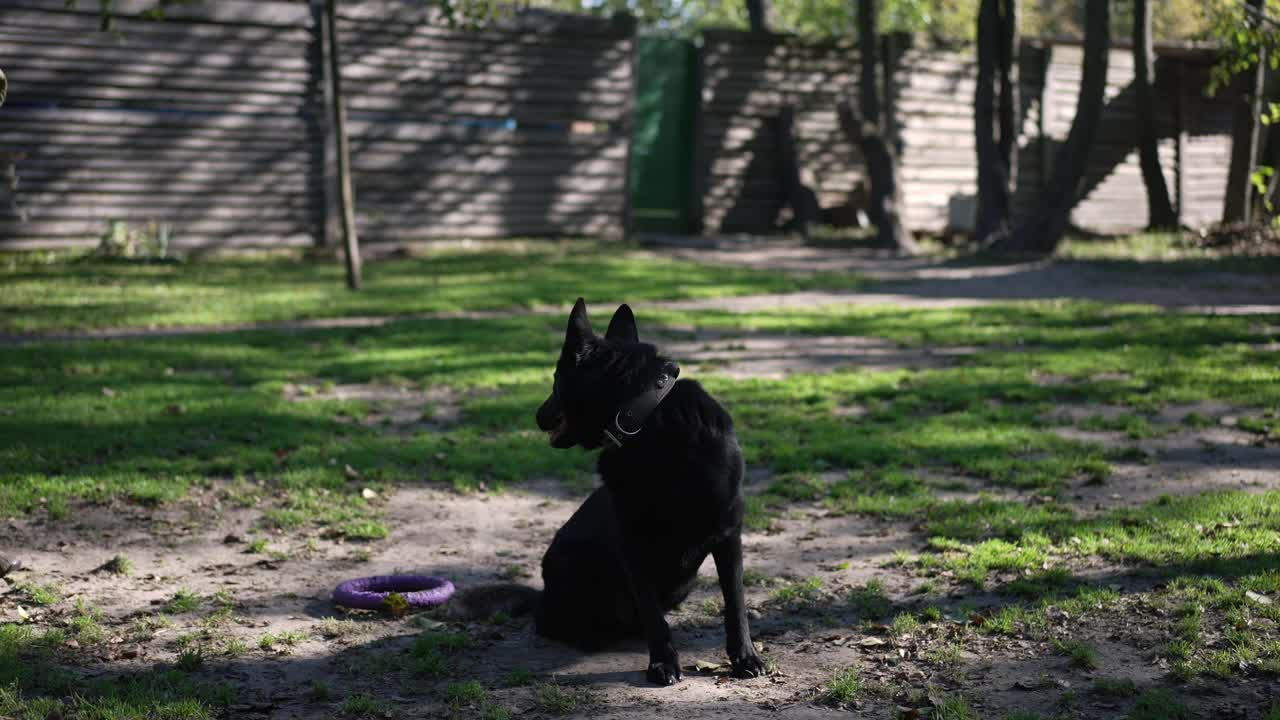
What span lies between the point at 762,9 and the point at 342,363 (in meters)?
22.4

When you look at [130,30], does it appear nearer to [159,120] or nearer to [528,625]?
[159,120]

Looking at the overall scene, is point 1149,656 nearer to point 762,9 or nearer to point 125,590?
point 125,590

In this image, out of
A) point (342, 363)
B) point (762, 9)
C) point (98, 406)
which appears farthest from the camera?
point (762, 9)

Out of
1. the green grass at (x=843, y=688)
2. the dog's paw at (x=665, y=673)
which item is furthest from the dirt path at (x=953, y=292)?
the green grass at (x=843, y=688)

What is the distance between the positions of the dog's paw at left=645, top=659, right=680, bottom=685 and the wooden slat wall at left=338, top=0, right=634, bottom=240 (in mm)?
15043

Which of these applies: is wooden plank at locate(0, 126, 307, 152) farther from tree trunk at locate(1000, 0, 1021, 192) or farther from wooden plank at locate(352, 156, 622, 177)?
tree trunk at locate(1000, 0, 1021, 192)

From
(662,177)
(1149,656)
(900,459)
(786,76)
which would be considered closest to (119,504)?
(900,459)

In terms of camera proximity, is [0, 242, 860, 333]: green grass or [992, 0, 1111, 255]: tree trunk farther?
[992, 0, 1111, 255]: tree trunk

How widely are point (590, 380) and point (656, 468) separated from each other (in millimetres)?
414

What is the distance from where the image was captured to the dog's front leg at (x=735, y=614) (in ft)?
14.0

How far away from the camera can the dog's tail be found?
4.98 metres

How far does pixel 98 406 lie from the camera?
830 cm

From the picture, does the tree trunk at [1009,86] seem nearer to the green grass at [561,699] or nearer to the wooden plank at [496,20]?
the wooden plank at [496,20]

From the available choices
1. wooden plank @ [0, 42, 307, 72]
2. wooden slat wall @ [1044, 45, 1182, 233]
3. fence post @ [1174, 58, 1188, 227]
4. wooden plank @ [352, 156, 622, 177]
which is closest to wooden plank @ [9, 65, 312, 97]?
wooden plank @ [0, 42, 307, 72]
